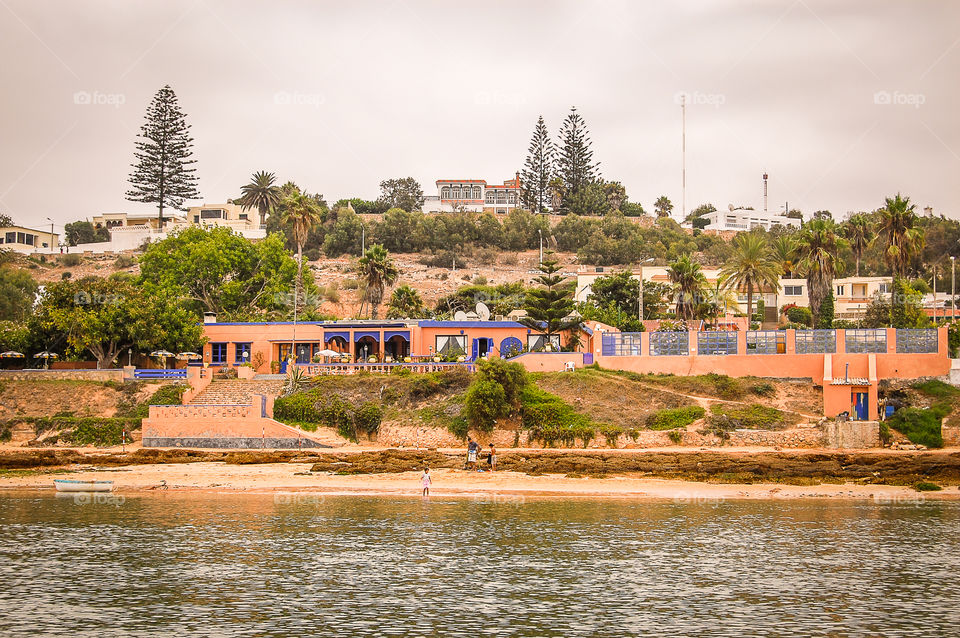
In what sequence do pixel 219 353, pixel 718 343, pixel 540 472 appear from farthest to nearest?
1. pixel 219 353
2. pixel 718 343
3. pixel 540 472

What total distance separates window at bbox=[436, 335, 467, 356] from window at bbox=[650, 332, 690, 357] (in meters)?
11.7

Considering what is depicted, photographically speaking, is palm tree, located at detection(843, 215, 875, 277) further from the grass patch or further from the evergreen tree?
the grass patch

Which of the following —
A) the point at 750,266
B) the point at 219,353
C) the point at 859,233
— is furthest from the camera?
the point at 859,233

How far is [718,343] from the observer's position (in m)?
46.4

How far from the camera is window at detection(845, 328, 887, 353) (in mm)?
43750

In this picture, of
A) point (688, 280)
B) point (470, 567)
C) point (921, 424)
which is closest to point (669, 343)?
point (921, 424)

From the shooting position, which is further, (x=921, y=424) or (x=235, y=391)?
(x=235, y=391)

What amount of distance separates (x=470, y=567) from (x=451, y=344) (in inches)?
1112

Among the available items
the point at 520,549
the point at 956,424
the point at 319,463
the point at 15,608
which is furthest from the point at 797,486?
the point at 15,608

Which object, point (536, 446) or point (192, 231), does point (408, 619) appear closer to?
point (536, 446)

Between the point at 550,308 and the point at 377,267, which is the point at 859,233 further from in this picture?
the point at 377,267

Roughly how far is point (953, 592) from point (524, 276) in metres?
74.7

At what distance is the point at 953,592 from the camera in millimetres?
22766

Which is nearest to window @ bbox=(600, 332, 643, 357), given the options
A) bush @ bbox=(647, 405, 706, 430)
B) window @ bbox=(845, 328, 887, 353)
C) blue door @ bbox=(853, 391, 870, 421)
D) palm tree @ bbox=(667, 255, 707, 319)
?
bush @ bbox=(647, 405, 706, 430)
